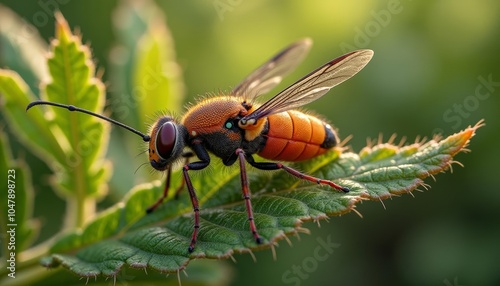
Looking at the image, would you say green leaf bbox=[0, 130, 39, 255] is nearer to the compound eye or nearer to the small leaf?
the compound eye

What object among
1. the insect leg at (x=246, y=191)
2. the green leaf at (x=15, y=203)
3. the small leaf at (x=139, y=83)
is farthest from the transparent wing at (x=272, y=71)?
the green leaf at (x=15, y=203)

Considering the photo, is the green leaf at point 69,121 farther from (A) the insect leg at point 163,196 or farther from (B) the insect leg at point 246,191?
(B) the insect leg at point 246,191

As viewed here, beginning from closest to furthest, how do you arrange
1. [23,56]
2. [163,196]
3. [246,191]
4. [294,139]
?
1. [246,191]
2. [163,196]
3. [294,139]
4. [23,56]

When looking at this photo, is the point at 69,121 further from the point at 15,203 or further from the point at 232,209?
the point at 232,209

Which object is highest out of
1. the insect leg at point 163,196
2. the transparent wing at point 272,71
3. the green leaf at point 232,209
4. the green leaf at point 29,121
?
the green leaf at point 29,121

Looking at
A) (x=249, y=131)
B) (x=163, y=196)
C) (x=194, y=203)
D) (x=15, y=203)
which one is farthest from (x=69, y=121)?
(x=249, y=131)

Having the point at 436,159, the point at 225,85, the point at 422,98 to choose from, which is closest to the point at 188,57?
the point at 225,85
